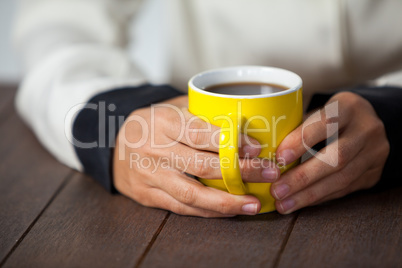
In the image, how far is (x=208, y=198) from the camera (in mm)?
621

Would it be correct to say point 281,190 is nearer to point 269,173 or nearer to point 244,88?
point 269,173

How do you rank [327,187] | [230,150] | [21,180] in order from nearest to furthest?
1. [230,150]
2. [327,187]
3. [21,180]

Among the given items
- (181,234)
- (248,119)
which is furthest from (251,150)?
(181,234)

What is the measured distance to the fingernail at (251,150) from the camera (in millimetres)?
583

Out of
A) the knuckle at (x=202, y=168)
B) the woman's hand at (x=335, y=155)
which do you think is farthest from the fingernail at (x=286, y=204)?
the knuckle at (x=202, y=168)

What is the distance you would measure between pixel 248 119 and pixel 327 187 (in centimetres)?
16

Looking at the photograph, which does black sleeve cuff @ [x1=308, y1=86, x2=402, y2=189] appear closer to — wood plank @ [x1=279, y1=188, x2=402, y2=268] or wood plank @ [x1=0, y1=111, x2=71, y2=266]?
wood plank @ [x1=279, y1=188, x2=402, y2=268]

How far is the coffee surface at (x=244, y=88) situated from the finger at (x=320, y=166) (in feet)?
0.34

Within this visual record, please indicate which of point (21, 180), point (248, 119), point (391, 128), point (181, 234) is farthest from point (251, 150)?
point (21, 180)

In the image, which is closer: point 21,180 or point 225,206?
point 225,206

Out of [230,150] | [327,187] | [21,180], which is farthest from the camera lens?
[21,180]

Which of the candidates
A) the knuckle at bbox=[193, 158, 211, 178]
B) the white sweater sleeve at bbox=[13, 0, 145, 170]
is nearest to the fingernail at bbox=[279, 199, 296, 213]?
the knuckle at bbox=[193, 158, 211, 178]

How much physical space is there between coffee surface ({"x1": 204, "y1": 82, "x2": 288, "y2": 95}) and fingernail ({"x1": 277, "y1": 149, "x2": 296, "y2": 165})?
99mm

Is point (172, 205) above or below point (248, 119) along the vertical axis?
below
